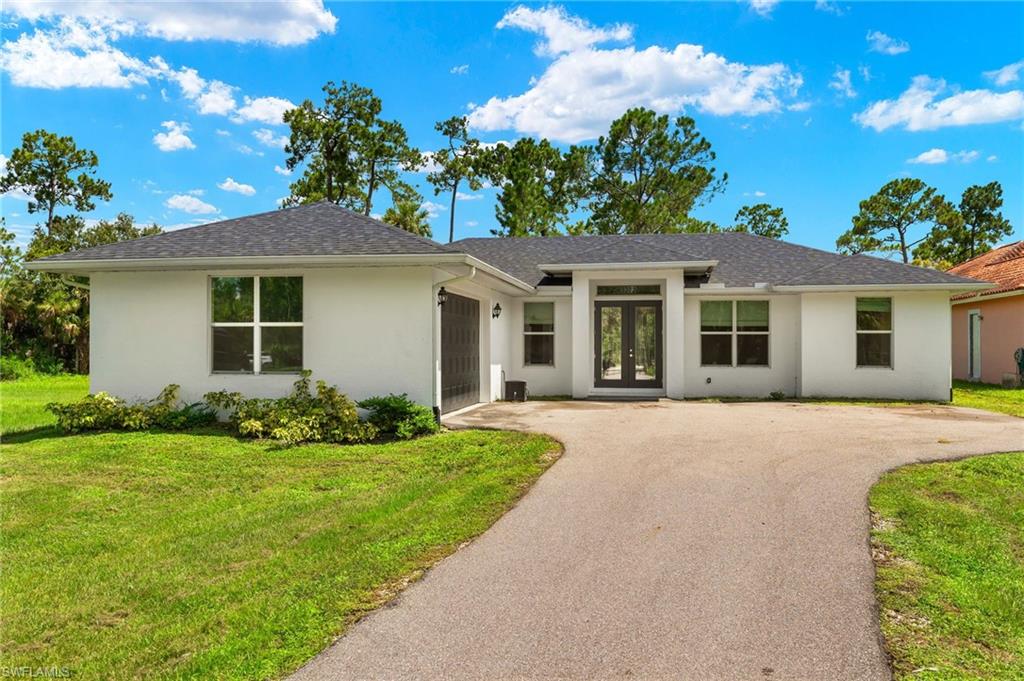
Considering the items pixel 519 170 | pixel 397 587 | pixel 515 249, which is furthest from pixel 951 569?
pixel 519 170

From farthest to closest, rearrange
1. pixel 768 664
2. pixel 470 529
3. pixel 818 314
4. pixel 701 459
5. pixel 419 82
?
1. pixel 419 82
2. pixel 818 314
3. pixel 701 459
4. pixel 470 529
5. pixel 768 664

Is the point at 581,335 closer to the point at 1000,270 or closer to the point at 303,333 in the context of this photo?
the point at 303,333

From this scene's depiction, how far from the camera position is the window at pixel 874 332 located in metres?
14.9

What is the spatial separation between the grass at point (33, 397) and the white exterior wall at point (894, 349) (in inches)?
635

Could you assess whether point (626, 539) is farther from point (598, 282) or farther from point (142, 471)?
point (598, 282)

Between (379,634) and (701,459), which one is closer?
(379,634)

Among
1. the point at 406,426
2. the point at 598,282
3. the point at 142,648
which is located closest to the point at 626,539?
the point at 142,648

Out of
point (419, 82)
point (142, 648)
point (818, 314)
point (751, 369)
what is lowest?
point (142, 648)

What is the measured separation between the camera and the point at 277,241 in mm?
10953

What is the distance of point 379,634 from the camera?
3.52m

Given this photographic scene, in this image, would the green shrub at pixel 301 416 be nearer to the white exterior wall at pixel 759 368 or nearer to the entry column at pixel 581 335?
the entry column at pixel 581 335

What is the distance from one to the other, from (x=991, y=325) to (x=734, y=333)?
9526 millimetres

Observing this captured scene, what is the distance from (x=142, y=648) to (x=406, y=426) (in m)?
6.13

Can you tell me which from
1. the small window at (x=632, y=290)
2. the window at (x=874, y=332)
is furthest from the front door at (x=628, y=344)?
the window at (x=874, y=332)
